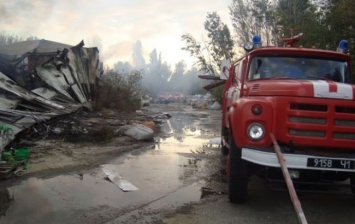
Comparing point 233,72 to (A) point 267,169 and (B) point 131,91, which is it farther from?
(B) point 131,91

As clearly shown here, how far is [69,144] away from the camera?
9109 millimetres

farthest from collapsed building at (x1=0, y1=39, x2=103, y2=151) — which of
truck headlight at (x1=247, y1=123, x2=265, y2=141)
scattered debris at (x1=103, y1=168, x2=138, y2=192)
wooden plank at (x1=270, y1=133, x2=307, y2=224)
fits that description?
wooden plank at (x1=270, y1=133, x2=307, y2=224)

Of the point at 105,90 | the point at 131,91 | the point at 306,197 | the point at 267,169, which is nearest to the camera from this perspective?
the point at 267,169

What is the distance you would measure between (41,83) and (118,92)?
669 centimetres

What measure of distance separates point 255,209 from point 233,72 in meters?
3.16

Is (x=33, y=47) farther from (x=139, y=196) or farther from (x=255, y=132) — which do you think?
(x=255, y=132)

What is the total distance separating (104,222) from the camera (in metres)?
4.44

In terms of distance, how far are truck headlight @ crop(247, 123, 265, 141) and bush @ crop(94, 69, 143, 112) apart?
43.7ft

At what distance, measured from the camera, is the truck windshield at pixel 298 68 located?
18.5 feet

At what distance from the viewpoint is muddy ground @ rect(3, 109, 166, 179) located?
23.6 feet

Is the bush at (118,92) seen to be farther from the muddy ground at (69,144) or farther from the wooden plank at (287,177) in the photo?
the wooden plank at (287,177)

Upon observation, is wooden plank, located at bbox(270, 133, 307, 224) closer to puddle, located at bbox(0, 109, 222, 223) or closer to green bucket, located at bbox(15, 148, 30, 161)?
puddle, located at bbox(0, 109, 222, 223)

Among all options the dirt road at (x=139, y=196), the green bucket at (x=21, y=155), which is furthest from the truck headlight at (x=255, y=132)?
the green bucket at (x=21, y=155)

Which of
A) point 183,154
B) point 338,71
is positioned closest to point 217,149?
point 183,154
